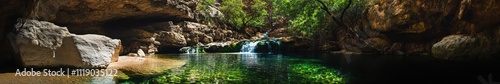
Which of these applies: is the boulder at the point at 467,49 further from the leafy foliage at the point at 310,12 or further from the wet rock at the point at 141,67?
the wet rock at the point at 141,67

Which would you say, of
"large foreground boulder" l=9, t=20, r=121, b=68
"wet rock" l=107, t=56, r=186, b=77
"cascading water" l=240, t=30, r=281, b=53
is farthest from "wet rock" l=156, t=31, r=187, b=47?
"large foreground boulder" l=9, t=20, r=121, b=68

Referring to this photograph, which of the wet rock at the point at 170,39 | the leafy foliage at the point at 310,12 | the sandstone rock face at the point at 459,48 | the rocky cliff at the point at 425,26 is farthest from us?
the wet rock at the point at 170,39

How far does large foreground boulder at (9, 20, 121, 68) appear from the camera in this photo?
32.9 ft

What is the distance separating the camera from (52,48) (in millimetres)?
10398

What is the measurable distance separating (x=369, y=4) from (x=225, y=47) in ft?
44.7

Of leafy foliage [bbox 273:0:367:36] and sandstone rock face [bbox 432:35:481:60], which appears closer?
sandstone rock face [bbox 432:35:481:60]

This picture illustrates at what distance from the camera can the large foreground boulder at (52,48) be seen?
10.0m

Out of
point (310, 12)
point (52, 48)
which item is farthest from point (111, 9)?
point (310, 12)

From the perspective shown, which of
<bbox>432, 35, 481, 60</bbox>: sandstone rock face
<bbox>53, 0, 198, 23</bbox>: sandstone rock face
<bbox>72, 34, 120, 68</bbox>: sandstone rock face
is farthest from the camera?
<bbox>53, 0, 198, 23</bbox>: sandstone rock face

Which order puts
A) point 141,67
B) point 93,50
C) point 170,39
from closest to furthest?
point 93,50, point 141,67, point 170,39

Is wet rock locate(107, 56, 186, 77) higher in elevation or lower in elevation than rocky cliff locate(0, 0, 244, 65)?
lower

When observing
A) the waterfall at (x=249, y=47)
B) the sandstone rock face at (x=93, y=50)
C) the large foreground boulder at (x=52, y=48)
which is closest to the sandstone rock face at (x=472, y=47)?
the waterfall at (x=249, y=47)

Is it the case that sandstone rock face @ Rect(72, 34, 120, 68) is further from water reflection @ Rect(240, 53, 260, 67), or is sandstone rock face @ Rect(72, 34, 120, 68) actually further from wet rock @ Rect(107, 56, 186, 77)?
water reflection @ Rect(240, 53, 260, 67)

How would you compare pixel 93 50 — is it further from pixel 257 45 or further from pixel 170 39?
pixel 257 45
